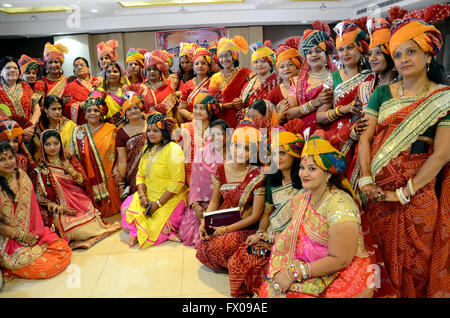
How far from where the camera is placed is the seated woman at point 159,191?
10.6 ft

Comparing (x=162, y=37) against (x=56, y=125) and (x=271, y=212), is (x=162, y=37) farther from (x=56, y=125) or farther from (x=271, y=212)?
(x=271, y=212)

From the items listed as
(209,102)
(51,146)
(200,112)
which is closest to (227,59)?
(209,102)

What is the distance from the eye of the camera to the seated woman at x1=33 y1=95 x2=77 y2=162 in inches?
145

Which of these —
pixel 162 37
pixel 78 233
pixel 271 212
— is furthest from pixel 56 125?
pixel 162 37

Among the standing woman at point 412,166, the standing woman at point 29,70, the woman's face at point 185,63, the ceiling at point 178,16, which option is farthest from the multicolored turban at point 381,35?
the ceiling at point 178,16

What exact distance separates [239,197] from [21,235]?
1753 millimetres

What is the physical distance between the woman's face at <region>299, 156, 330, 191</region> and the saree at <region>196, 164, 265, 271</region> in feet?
2.14

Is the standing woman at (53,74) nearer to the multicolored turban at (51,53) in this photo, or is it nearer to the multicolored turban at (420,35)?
the multicolored turban at (51,53)

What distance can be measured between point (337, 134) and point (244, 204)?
2.79ft

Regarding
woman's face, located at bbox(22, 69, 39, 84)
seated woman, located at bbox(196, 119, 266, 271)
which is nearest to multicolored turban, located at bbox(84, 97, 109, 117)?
woman's face, located at bbox(22, 69, 39, 84)

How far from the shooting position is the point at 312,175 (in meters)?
1.83

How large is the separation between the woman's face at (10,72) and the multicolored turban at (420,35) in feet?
11.8

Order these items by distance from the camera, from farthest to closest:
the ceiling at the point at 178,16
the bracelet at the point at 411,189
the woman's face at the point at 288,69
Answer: the ceiling at the point at 178,16, the woman's face at the point at 288,69, the bracelet at the point at 411,189

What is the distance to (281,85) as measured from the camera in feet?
10.2
